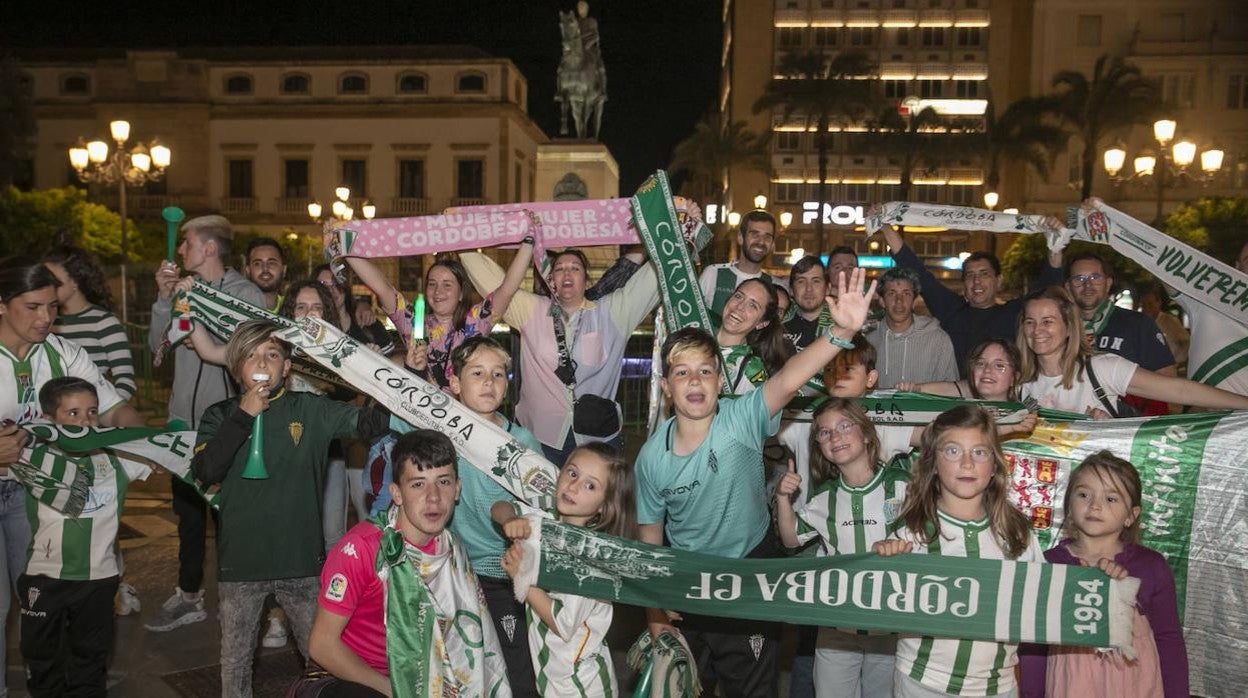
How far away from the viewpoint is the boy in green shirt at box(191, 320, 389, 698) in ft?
13.2

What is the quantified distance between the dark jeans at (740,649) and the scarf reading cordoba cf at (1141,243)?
3029 mm

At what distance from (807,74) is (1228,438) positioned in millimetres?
50654

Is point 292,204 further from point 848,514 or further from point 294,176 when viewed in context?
point 848,514

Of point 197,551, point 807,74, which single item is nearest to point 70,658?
point 197,551

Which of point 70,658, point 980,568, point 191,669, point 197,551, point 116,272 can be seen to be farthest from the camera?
point 116,272

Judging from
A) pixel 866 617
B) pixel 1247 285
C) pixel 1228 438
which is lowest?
pixel 866 617

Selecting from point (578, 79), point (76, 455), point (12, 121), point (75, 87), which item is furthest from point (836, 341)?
point (75, 87)

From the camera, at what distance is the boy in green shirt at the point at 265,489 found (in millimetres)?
4031

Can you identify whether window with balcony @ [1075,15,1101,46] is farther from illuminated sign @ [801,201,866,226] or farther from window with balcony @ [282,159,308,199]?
→ window with balcony @ [282,159,308,199]

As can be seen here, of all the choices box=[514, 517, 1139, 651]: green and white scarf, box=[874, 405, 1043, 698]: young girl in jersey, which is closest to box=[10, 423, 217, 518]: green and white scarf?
box=[514, 517, 1139, 651]: green and white scarf

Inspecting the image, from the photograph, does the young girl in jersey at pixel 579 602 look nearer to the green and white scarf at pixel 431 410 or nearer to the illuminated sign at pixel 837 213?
the green and white scarf at pixel 431 410

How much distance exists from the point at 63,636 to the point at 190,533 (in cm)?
161

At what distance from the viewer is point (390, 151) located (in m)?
55.0

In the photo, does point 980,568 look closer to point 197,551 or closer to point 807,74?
point 197,551
